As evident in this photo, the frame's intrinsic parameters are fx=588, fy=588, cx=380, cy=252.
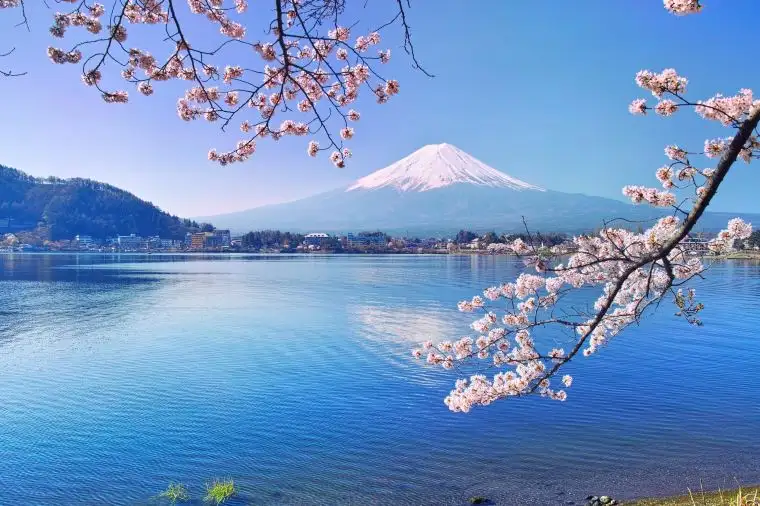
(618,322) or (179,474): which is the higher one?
(618,322)

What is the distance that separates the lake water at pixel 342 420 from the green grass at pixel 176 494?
10 centimetres

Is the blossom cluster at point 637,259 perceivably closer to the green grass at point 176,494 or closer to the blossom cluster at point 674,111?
the blossom cluster at point 674,111

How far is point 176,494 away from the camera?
6.28m

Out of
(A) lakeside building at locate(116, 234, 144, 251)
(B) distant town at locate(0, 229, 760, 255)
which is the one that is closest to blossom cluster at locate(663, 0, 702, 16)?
(B) distant town at locate(0, 229, 760, 255)

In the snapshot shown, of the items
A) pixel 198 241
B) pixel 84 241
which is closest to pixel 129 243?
pixel 84 241

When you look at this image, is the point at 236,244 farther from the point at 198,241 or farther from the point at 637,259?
the point at 637,259

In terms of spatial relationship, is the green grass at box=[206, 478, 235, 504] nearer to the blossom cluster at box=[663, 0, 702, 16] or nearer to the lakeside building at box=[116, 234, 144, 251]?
the blossom cluster at box=[663, 0, 702, 16]

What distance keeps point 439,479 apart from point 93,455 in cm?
432

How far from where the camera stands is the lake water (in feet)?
21.6

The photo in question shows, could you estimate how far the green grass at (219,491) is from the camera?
6.17 m

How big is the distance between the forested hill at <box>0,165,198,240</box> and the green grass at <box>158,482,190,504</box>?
424 ft

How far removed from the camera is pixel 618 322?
4.69 meters

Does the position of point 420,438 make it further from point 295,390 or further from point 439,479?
point 295,390

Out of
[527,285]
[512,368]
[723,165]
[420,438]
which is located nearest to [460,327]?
[512,368]
